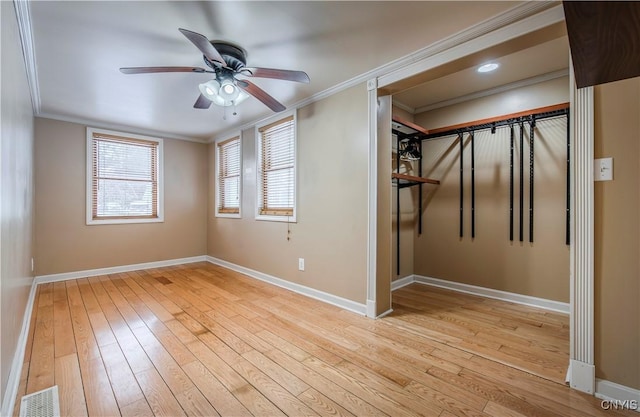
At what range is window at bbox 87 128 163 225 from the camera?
13.5ft

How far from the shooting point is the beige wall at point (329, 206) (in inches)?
107

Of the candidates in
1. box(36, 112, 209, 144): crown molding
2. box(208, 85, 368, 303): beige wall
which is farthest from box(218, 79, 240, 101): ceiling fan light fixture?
box(36, 112, 209, 144): crown molding

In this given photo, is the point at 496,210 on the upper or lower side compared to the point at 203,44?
lower

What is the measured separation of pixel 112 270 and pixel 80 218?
2.96 ft

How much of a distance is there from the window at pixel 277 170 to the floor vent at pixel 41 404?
2.42m

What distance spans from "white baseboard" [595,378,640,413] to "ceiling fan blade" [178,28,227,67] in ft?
9.86

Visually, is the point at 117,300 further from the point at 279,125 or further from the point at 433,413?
the point at 433,413

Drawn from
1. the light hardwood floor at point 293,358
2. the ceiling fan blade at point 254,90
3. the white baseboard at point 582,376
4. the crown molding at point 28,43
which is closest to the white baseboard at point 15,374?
the light hardwood floor at point 293,358

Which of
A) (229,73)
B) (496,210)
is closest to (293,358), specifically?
(229,73)

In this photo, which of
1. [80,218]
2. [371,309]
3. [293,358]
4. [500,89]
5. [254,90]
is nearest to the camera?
[293,358]

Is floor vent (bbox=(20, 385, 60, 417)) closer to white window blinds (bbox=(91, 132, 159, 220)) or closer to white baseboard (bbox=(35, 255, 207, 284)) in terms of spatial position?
white baseboard (bbox=(35, 255, 207, 284))

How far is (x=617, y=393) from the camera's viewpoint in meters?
1.47

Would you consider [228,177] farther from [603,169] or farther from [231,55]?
[603,169]

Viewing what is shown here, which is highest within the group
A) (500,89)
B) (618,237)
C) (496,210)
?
(500,89)
